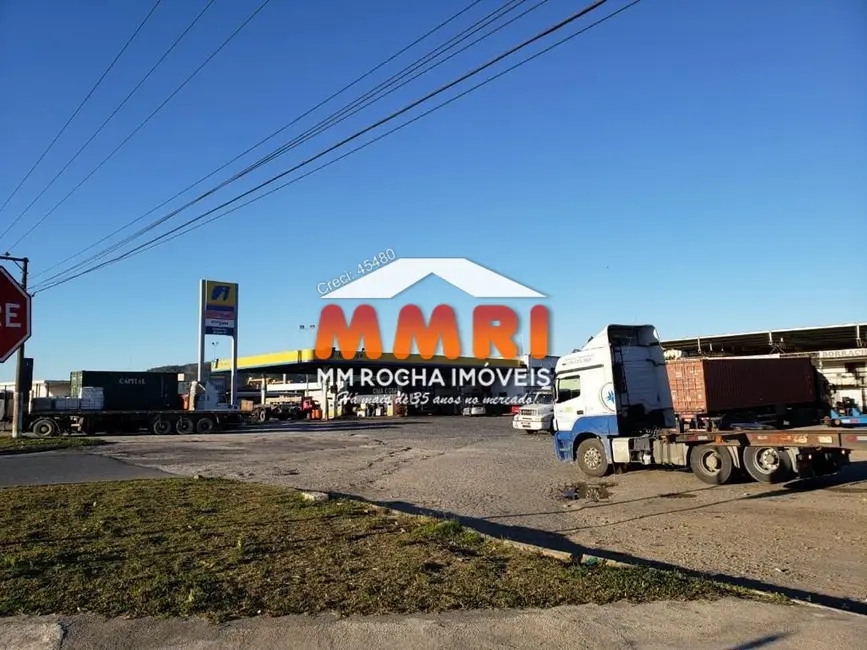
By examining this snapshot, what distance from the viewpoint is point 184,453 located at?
24.5m

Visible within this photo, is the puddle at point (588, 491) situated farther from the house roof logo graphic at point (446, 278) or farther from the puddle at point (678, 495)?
the house roof logo graphic at point (446, 278)

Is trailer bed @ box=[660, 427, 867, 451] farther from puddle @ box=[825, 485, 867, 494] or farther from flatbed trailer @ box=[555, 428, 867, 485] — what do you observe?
puddle @ box=[825, 485, 867, 494]

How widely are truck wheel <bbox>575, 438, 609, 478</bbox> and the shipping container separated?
30.1 m

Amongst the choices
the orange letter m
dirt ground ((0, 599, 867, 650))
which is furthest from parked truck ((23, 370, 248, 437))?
dirt ground ((0, 599, 867, 650))

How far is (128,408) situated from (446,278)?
757 inches

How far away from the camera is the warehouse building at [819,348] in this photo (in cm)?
3881

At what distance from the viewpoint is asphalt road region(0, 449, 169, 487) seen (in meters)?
16.0

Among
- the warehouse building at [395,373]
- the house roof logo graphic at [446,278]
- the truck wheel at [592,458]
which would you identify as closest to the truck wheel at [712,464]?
the truck wheel at [592,458]

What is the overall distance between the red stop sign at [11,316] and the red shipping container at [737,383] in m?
20.3

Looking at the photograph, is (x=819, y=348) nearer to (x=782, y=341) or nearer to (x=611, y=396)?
(x=782, y=341)

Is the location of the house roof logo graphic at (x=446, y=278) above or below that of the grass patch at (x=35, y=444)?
above

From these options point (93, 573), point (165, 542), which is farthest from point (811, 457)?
point (93, 573)

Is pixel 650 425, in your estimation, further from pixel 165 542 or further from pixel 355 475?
pixel 165 542

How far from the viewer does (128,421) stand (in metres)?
37.9
